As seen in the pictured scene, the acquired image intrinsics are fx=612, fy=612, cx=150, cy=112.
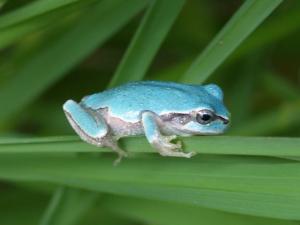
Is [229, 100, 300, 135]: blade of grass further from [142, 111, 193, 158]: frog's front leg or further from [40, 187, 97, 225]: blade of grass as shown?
[40, 187, 97, 225]: blade of grass

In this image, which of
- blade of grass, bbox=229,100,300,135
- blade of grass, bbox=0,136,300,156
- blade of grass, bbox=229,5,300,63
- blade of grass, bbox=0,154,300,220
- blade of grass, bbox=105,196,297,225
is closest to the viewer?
blade of grass, bbox=0,136,300,156

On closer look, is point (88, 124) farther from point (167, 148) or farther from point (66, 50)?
point (66, 50)

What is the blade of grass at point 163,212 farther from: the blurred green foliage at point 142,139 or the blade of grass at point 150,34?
the blade of grass at point 150,34

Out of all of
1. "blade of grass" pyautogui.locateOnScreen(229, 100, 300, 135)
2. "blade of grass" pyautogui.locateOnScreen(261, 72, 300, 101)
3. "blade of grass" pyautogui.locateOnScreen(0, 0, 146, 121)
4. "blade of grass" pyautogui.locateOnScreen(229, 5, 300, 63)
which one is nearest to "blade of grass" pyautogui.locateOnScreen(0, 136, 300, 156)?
"blade of grass" pyautogui.locateOnScreen(0, 0, 146, 121)

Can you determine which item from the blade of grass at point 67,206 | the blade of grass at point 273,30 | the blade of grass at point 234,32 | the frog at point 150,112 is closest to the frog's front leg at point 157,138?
the frog at point 150,112

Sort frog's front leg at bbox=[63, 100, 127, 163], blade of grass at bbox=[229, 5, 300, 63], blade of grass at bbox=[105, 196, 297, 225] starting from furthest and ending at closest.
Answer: blade of grass at bbox=[229, 5, 300, 63] → blade of grass at bbox=[105, 196, 297, 225] → frog's front leg at bbox=[63, 100, 127, 163]

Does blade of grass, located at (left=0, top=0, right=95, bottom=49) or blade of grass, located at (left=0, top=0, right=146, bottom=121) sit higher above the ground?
blade of grass, located at (left=0, top=0, right=146, bottom=121)

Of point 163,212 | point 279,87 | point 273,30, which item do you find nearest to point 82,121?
point 163,212
